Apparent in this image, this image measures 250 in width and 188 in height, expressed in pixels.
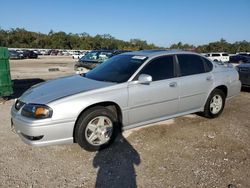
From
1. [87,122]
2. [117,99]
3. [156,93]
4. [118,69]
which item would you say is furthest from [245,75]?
[87,122]

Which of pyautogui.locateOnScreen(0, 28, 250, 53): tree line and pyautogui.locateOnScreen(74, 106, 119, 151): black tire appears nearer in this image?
pyautogui.locateOnScreen(74, 106, 119, 151): black tire

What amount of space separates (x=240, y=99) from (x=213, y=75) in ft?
9.93

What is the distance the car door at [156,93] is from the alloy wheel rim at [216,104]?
1.22 metres

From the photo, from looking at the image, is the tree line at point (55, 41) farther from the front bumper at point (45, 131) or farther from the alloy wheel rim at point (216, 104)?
the front bumper at point (45, 131)

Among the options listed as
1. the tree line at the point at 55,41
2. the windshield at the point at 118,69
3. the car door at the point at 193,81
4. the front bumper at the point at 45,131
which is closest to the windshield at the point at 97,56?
the windshield at the point at 118,69

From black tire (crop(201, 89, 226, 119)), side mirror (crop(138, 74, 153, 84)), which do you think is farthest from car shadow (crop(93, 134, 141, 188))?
black tire (crop(201, 89, 226, 119))

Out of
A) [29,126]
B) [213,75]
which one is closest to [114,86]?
[29,126]

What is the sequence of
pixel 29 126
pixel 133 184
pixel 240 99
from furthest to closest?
pixel 240 99 < pixel 29 126 < pixel 133 184

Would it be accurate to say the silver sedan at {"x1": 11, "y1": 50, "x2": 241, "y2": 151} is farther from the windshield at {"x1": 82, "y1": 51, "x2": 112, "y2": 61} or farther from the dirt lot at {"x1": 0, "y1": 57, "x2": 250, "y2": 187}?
the windshield at {"x1": 82, "y1": 51, "x2": 112, "y2": 61}

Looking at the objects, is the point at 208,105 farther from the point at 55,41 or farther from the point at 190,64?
the point at 55,41

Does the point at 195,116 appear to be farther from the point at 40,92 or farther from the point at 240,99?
the point at 40,92

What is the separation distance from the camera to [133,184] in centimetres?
348

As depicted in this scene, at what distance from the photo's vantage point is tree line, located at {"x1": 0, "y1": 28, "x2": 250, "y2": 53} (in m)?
95.1

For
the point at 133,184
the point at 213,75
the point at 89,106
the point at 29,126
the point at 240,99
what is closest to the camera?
the point at 133,184
